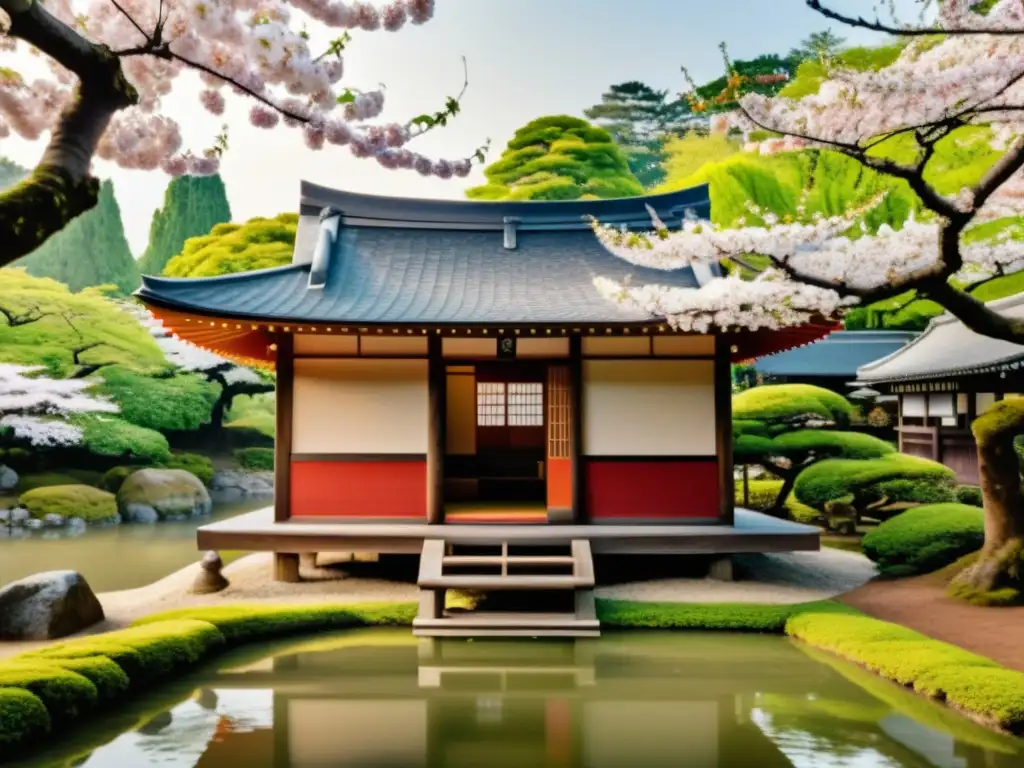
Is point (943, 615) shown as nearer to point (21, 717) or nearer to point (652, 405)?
point (652, 405)

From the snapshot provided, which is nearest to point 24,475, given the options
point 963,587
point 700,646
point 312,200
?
point 312,200

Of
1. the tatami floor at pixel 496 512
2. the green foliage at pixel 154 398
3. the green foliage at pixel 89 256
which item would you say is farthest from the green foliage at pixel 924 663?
the green foliage at pixel 89 256

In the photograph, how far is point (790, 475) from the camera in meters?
16.1

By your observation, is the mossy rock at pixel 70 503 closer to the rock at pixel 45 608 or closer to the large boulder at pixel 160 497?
the large boulder at pixel 160 497

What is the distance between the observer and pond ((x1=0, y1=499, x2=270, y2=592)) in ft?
42.5

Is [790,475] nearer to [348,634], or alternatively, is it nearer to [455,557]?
[455,557]

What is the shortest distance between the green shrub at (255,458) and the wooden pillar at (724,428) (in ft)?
74.2

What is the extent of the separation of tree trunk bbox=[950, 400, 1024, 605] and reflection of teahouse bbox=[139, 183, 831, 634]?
183cm

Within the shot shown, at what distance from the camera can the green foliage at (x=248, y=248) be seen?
2898 cm

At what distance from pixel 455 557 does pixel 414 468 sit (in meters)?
1.63

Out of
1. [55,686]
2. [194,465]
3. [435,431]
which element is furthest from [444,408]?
[194,465]

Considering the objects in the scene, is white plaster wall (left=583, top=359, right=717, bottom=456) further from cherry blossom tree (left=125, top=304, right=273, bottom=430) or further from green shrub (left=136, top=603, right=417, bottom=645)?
cherry blossom tree (left=125, top=304, right=273, bottom=430)

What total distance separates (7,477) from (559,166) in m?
22.8

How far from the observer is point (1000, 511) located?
9.31m
